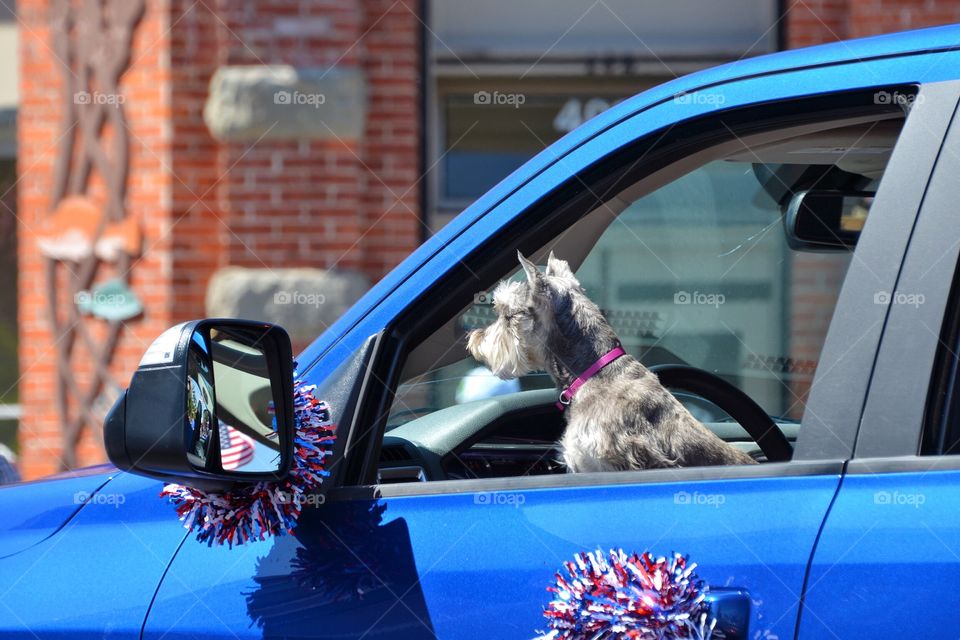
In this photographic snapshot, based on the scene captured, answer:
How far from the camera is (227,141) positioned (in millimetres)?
5883

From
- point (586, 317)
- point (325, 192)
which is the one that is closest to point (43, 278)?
point (325, 192)

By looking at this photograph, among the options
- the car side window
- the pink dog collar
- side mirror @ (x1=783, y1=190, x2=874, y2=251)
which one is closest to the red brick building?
the car side window

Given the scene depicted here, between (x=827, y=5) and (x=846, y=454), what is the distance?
531 cm

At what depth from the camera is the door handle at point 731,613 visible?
137 cm

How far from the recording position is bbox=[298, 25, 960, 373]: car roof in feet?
5.10

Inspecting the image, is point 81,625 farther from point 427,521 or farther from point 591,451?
point 591,451

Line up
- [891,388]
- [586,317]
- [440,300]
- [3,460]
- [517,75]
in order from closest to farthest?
[891,388], [440,300], [586,317], [3,460], [517,75]

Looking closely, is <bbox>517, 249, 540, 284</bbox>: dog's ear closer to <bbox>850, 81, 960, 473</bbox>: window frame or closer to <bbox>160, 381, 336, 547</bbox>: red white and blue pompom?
<bbox>160, 381, 336, 547</bbox>: red white and blue pompom

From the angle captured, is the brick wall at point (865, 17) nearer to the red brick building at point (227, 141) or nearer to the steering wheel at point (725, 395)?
the red brick building at point (227, 141)

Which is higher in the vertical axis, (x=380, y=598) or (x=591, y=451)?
(x=591, y=451)

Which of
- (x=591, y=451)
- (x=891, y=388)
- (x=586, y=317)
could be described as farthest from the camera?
(x=586, y=317)

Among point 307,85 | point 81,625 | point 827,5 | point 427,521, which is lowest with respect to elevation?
point 81,625

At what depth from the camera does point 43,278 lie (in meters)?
6.11

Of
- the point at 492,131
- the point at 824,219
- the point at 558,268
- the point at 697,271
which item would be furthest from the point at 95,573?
the point at 492,131
